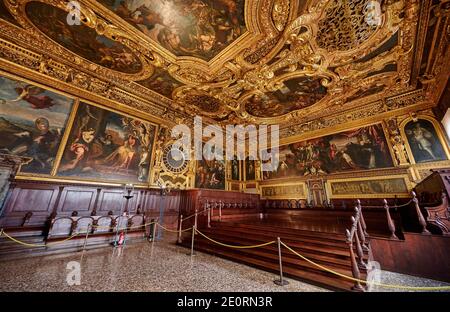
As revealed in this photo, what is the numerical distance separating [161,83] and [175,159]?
13.4ft

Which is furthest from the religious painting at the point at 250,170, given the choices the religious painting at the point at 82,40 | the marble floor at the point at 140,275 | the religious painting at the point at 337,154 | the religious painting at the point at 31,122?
the religious painting at the point at 31,122

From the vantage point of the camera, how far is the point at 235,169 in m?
13.1

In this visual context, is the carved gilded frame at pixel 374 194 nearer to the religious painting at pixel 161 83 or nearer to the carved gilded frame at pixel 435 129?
the carved gilded frame at pixel 435 129

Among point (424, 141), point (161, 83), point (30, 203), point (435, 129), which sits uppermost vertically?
point (161, 83)

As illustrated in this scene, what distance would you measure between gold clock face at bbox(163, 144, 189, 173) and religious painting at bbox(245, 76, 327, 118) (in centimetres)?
484

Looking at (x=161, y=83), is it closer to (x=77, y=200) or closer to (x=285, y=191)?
(x=77, y=200)

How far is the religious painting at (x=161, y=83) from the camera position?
7.32 m

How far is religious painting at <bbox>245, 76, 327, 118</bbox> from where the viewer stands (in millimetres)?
7820

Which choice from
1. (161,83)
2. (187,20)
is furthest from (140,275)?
(161,83)

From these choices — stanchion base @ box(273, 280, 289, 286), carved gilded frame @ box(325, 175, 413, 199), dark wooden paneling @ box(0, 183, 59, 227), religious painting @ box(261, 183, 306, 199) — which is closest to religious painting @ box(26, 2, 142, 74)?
dark wooden paneling @ box(0, 183, 59, 227)

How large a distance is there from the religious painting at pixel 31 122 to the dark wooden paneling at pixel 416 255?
10619 millimetres

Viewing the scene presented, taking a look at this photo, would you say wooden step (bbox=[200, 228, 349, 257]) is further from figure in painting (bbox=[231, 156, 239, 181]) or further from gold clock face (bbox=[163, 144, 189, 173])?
figure in painting (bbox=[231, 156, 239, 181])
